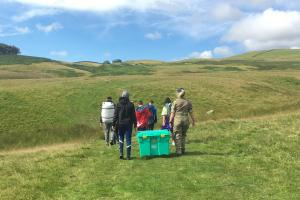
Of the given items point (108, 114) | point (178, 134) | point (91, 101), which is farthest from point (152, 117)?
point (91, 101)

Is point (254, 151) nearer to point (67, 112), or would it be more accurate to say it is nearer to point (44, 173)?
point (44, 173)

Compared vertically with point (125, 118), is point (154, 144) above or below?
below

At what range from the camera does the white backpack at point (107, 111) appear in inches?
974

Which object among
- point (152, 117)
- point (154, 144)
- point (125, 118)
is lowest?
point (154, 144)

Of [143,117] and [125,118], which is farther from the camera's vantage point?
[143,117]

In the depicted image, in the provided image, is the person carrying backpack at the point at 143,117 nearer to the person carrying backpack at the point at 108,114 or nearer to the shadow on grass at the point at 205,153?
the person carrying backpack at the point at 108,114

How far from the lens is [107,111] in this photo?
979 inches

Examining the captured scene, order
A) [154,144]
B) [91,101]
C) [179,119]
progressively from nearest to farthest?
[154,144] < [179,119] < [91,101]

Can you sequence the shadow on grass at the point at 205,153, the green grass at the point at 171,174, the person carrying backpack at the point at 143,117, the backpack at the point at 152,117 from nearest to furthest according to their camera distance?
1. the green grass at the point at 171,174
2. the shadow on grass at the point at 205,153
3. the person carrying backpack at the point at 143,117
4. the backpack at the point at 152,117

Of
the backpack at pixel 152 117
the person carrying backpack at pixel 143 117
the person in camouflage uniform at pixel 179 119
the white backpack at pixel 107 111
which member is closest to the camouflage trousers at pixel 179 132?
the person in camouflage uniform at pixel 179 119

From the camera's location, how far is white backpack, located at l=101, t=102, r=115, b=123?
24.7 meters

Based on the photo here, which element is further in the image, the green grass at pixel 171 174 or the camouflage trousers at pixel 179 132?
the camouflage trousers at pixel 179 132

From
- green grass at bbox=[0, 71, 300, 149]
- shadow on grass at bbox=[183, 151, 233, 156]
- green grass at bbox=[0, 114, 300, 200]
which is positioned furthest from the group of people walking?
green grass at bbox=[0, 71, 300, 149]

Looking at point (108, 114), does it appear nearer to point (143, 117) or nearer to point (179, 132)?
point (143, 117)
